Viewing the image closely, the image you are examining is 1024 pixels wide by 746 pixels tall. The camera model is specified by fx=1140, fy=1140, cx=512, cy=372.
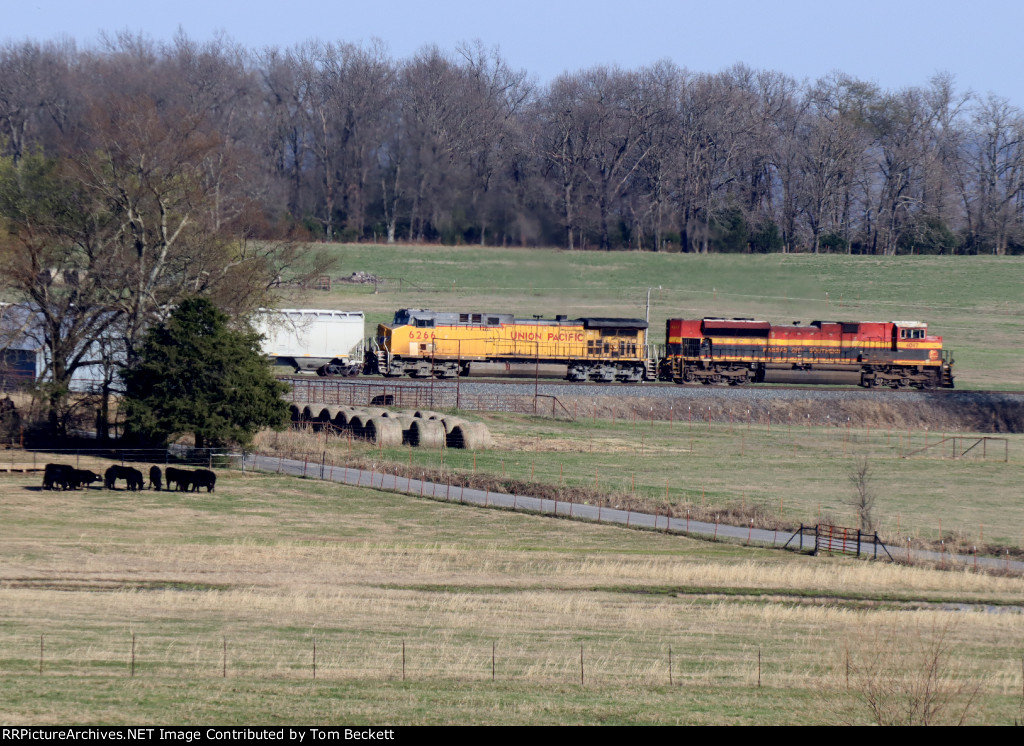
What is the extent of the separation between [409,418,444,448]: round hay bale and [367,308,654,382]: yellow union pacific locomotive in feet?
49.0

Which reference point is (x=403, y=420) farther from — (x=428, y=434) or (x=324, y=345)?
(x=324, y=345)

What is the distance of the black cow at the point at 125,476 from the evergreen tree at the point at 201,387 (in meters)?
3.54

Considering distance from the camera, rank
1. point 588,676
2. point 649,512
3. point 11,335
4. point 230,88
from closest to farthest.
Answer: point 588,676 → point 649,512 → point 11,335 → point 230,88

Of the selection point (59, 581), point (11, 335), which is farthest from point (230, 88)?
point (59, 581)

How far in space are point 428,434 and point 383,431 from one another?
6.35ft

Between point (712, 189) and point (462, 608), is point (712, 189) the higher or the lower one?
the higher one

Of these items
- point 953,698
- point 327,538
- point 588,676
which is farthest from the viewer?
point 327,538

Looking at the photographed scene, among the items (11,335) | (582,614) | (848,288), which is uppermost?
(848,288)

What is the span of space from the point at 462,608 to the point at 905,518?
20.6m

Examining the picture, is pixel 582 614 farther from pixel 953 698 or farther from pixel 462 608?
pixel 953 698

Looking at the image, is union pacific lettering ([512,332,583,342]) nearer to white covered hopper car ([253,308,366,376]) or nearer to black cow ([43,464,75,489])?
white covered hopper car ([253,308,366,376])

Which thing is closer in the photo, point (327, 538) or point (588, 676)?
point (588, 676)

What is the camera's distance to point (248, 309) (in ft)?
172

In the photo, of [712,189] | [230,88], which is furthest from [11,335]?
[230,88]
